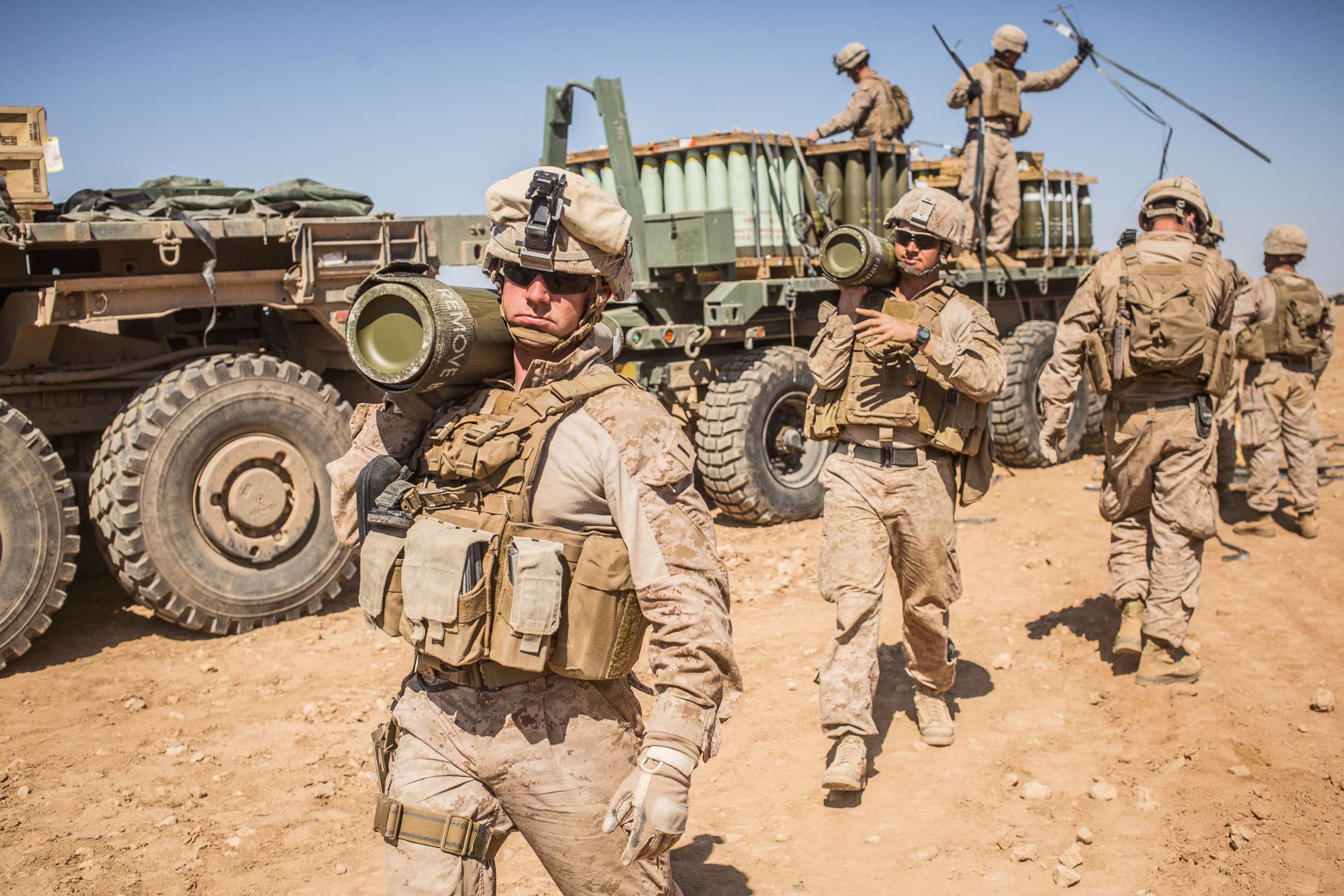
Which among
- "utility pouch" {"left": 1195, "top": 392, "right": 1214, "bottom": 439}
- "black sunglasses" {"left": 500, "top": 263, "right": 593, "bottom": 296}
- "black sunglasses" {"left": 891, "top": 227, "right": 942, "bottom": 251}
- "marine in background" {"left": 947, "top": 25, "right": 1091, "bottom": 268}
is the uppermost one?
"marine in background" {"left": 947, "top": 25, "right": 1091, "bottom": 268}

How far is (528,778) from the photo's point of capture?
2.43m

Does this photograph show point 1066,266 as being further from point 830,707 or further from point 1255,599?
point 830,707

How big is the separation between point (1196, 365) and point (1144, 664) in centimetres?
141

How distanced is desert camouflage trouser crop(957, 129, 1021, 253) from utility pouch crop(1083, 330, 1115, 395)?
5.02 meters

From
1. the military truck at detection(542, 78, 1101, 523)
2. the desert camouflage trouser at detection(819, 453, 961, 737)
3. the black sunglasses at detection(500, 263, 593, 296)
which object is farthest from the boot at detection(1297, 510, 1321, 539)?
the black sunglasses at detection(500, 263, 593, 296)

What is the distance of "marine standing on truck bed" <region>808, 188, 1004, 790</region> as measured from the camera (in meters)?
4.37

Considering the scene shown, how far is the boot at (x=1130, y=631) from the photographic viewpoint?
5.35 metres

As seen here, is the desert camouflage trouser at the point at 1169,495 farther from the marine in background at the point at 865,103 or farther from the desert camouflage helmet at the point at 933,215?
the marine in background at the point at 865,103

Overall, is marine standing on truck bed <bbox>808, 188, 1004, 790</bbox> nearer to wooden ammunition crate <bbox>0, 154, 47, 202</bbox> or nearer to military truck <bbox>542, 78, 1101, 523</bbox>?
military truck <bbox>542, 78, 1101, 523</bbox>

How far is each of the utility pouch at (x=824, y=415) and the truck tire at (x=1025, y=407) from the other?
19.0ft

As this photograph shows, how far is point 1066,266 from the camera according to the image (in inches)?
468

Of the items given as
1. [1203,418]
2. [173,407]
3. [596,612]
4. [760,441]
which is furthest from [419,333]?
[760,441]

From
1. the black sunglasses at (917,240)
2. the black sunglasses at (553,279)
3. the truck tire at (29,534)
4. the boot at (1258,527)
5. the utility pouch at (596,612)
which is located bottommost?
the boot at (1258,527)

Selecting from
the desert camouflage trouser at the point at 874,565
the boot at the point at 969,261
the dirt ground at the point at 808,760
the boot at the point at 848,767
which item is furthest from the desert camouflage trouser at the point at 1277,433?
the boot at the point at 848,767
